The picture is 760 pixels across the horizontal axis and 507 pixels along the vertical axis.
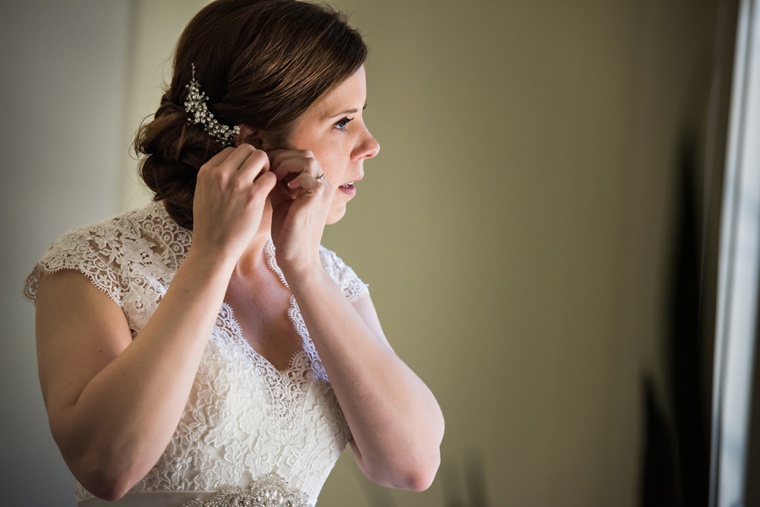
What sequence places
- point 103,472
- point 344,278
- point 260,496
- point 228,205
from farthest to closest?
1. point 344,278
2. point 260,496
3. point 228,205
4. point 103,472

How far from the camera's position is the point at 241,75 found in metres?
1.40

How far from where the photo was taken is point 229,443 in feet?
4.28

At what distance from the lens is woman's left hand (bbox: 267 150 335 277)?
4.35 feet

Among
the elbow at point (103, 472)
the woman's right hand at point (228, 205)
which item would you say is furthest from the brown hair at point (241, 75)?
the elbow at point (103, 472)

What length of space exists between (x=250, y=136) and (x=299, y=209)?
233mm

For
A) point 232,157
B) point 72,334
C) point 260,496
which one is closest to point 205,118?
point 232,157

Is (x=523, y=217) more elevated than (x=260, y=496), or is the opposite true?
(x=523, y=217)

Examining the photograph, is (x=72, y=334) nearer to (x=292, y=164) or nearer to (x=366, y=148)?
(x=292, y=164)

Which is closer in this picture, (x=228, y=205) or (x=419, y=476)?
(x=228, y=205)

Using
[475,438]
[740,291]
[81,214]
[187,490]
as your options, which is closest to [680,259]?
[740,291]

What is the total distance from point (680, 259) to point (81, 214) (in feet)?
5.03

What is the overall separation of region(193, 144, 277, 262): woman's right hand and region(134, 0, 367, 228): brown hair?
0.70 ft

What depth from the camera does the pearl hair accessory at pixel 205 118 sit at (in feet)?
4.65

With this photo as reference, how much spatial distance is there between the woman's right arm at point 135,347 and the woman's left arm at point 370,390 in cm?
23
